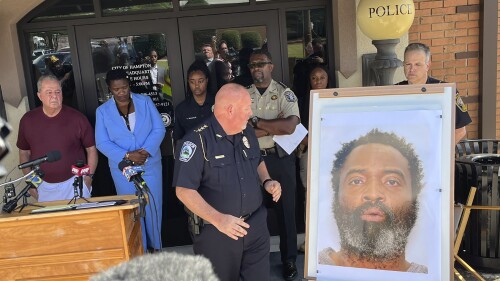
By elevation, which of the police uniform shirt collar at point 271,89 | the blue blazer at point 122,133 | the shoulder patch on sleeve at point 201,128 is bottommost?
the blue blazer at point 122,133

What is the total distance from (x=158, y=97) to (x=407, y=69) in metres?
2.46

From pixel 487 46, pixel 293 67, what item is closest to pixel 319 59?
pixel 293 67

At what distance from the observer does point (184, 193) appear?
2611 millimetres

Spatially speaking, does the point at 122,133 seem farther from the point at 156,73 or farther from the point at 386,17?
the point at 386,17

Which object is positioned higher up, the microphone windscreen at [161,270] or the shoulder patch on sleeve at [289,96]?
the shoulder patch on sleeve at [289,96]

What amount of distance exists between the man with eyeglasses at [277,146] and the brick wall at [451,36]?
171 centimetres

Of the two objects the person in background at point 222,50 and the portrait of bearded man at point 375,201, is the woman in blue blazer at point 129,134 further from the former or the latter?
the portrait of bearded man at point 375,201

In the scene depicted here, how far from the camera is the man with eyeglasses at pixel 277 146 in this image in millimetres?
3785

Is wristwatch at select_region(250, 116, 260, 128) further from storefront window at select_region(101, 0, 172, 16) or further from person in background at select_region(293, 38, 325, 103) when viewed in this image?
storefront window at select_region(101, 0, 172, 16)

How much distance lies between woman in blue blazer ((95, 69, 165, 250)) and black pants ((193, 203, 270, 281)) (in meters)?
1.23

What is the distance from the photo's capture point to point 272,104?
3.83 meters

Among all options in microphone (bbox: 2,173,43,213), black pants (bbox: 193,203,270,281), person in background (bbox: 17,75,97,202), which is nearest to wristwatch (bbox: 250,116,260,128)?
black pants (bbox: 193,203,270,281)

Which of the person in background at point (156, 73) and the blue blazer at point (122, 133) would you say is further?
the person in background at point (156, 73)

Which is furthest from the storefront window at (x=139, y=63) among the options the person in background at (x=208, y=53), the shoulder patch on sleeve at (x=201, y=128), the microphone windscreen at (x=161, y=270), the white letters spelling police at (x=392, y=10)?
the microphone windscreen at (x=161, y=270)
